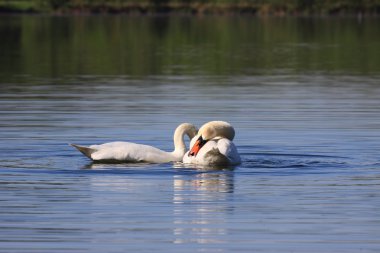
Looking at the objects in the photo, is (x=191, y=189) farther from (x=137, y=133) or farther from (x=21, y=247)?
(x=137, y=133)

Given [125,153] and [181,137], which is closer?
[125,153]

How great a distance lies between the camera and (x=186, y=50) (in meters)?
51.7

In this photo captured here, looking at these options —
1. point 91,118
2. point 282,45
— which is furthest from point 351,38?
point 91,118

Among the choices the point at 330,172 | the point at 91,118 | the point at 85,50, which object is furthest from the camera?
the point at 85,50

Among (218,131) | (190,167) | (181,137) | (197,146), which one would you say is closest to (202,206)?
(190,167)

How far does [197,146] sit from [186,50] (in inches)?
1371

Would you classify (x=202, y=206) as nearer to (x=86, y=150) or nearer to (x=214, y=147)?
(x=214, y=147)

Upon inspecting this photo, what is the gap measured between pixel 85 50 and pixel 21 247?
40504mm

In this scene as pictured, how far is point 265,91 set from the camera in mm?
28797

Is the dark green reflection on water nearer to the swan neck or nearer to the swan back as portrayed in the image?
the swan neck

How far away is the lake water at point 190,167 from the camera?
12375 mm

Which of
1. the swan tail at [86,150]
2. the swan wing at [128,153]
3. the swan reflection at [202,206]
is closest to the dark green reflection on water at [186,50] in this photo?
the swan tail at [86,150]

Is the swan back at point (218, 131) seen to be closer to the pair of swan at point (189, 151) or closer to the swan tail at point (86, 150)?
the pair of swan at point (189, 151)

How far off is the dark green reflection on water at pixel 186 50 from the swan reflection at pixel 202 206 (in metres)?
18.7
